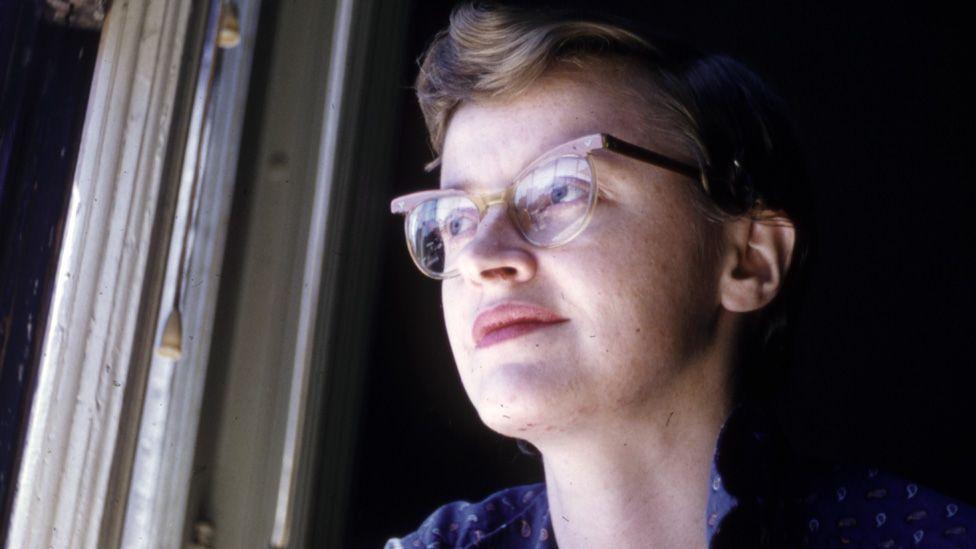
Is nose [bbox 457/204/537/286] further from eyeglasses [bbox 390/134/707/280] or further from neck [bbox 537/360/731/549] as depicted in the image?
neck [bbox 537/360/731/549]

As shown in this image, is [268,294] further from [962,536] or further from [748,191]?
[962,536]

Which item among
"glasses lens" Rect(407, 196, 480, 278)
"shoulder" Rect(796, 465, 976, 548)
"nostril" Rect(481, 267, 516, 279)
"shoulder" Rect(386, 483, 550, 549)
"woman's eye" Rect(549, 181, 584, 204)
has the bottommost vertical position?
"shoulder" Rect(386, 483, 550, 549)

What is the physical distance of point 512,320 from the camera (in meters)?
1.09

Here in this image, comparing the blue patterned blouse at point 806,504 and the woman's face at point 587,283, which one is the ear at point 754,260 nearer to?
the woman's face at point 587,283

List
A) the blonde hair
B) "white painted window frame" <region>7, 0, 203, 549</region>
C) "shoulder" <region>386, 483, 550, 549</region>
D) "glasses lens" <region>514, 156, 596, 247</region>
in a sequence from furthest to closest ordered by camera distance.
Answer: "shoulder" <region>386, 483, 550, 549</region>, the blonde hair, "glasses lens" <region>514, 156, 596, 247</region>, "white painted window frame" <region>7, 0, 203, 549</region>

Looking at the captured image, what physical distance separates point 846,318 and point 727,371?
1.15m

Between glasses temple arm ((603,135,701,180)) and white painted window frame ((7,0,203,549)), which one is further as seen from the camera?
glasses temple arm ((603,135,701,180))

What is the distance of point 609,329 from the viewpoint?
1076 mm

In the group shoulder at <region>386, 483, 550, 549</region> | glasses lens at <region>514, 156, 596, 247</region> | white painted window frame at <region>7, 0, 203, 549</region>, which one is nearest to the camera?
white painted window frame at <region>7, 0, 203, 549</region>

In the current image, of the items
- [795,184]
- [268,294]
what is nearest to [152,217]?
[268,294]

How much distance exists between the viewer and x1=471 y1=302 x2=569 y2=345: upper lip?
1.08 metres

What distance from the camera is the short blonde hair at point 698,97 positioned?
1.21 metres

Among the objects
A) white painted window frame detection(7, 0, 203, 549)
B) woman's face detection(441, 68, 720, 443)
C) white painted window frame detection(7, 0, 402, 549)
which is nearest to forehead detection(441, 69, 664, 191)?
woman's face detection(441, 68, 720, 443)

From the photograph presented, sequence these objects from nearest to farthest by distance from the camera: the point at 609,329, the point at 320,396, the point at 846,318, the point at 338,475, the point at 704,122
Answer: the point at 609,329
the point at 704,122
the point at 320,396
the point at 338,475
the point at 846,318
